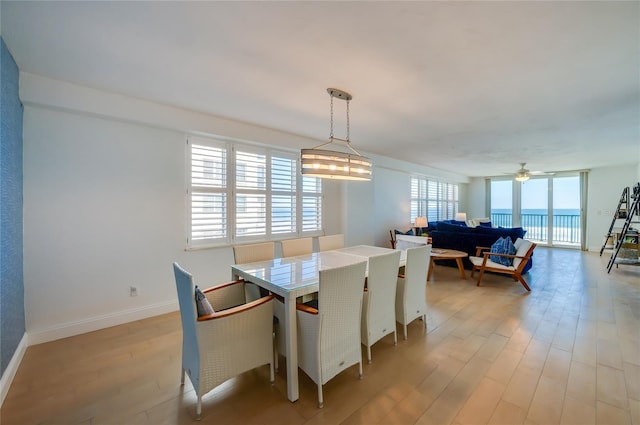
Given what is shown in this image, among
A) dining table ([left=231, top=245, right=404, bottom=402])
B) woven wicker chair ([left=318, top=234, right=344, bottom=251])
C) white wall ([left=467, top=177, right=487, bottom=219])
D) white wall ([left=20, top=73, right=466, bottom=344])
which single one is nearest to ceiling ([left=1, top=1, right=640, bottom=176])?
white wall ([left=20, top=73, right=466, bottom=344])

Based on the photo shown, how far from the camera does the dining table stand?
5.94 feet

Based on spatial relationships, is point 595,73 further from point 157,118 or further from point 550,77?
point 157,118

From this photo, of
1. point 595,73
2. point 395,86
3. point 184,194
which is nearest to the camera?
point 595,73

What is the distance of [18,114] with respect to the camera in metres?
2.36

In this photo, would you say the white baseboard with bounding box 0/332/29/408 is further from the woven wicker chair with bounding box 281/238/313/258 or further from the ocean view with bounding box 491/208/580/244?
the ocean view with bounding box 491/208/580/244

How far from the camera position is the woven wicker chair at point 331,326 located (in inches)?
69.5

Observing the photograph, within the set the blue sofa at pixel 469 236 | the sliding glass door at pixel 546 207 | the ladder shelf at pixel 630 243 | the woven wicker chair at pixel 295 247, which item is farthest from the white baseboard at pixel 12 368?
the sliding glass door at pixel 546 207

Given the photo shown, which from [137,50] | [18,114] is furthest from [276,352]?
[18,114]

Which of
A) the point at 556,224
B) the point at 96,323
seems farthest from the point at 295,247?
the point at 556,224

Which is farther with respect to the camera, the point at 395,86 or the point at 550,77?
the point at 395,86

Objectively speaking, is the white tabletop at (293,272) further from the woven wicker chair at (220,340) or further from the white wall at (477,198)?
the white wall at (477,198)

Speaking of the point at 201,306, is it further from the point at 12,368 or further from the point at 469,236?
the point at 469,236

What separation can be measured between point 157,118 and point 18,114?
3.59ft

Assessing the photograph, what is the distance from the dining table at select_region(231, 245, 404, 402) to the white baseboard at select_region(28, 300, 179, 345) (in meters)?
1.37
